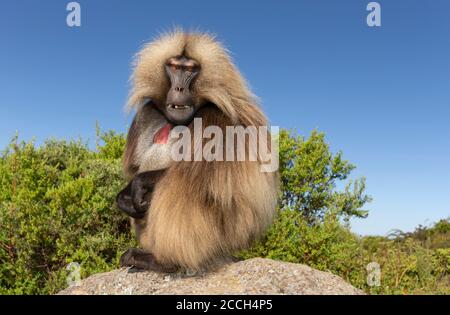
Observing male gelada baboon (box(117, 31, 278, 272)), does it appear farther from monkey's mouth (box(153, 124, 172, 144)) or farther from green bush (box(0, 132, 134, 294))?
green bush (box(0, 132, 134, 294))

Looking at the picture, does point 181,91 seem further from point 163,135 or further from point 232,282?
point 232,282

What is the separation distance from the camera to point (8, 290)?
769 cm

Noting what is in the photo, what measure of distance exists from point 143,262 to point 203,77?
6.90 feet

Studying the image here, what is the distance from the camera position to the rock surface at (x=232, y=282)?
200 inches

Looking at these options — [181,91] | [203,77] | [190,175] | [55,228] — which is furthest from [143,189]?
[55,228]

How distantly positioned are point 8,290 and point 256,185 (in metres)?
5.04

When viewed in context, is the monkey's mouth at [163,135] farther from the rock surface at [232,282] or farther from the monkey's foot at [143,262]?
the rock surface at [232,282]

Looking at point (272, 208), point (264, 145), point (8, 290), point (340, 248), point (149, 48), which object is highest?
point (149, 48)

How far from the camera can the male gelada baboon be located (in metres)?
4.65

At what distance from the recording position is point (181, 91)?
4887mm

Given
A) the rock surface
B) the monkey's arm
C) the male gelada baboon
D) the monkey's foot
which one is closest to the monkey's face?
the male gelada baboon

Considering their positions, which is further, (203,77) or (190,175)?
(203,77)
